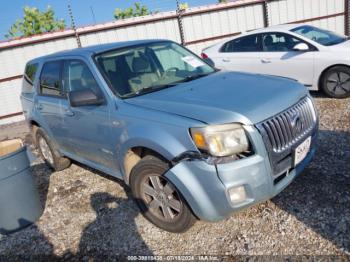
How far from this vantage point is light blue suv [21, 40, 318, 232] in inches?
102

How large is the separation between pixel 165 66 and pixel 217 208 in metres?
1.90

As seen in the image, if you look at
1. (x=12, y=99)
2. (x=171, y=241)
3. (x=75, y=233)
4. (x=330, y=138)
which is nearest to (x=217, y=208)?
(x=171, y=241)

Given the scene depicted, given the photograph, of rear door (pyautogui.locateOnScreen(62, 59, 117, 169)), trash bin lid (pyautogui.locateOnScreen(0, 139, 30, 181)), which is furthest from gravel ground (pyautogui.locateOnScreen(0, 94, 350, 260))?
trash bin lid (pyautogui.locateOnScreen(0, 139, 30, 181))

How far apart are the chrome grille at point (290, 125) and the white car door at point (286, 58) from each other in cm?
384

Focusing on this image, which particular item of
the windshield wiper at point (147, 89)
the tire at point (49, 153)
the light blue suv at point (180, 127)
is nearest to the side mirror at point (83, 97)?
the light blue suv at point (180, 127)

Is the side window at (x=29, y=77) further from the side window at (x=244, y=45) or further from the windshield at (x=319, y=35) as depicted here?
the windshield at (x=319, y=35)

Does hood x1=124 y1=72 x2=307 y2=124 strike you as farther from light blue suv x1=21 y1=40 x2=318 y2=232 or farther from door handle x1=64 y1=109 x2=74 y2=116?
door handle x1=64 y1=109 x2=74 y2=116

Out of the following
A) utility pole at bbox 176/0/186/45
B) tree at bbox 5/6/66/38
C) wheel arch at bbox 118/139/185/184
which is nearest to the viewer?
wheel arch at bbox 118/139/185/184

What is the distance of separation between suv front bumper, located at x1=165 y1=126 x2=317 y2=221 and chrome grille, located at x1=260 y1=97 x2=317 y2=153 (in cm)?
15

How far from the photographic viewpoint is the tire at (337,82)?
6.38 meters

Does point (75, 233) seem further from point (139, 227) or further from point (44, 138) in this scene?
point (44, 138)

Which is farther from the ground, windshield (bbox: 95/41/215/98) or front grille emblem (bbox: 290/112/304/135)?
windshield (bbox: 95/41/215/98)

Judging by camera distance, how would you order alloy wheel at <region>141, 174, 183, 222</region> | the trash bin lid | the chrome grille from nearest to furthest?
the chrome grille < alloy wheel at <region>141, 174, 183, 222</region> < the trash bin lid

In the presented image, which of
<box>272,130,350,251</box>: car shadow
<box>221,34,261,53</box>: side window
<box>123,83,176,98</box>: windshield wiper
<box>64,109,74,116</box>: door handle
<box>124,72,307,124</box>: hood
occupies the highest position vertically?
<box>123,83,176,98</box>: windshield wiper
